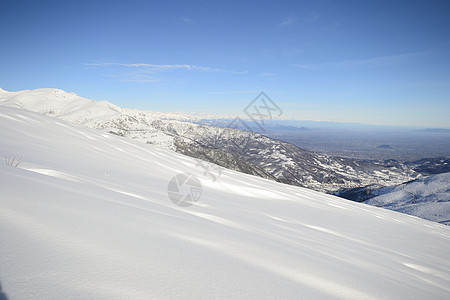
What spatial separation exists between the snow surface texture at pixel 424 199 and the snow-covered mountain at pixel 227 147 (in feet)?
90.5

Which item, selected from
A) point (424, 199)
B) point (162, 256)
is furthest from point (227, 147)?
point (162, 256)

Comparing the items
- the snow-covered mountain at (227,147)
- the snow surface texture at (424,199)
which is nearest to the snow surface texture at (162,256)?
the snow surface texture at (424,199)

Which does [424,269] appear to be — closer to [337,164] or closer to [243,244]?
[243,244]

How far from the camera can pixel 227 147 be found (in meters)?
146

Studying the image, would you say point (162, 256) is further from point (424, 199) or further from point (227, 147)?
point (227, 147)

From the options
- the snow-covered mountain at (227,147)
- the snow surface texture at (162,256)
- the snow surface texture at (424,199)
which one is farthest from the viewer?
the snow-covered mountain at (227,147)

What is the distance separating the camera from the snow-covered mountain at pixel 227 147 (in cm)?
4575

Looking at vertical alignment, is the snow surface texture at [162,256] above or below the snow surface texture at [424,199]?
above

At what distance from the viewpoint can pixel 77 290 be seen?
40.4 inches

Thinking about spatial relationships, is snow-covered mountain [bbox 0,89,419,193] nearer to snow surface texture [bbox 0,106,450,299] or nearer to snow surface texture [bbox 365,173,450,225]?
snow surface texture [bbox 365,173,450,225]

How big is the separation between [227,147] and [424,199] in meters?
123

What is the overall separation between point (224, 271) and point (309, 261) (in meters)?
1.14

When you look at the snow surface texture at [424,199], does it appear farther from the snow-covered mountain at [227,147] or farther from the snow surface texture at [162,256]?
the snow-covered mountain at [227,147]

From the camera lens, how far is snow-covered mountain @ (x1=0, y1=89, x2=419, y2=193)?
4575cm
